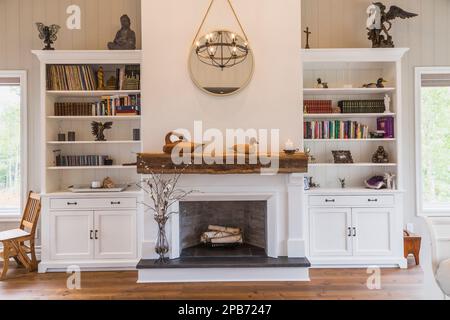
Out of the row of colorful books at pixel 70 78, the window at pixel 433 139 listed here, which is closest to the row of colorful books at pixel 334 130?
the window at pixel 433 139

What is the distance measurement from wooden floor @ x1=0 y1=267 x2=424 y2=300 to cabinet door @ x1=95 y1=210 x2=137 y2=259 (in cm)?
26

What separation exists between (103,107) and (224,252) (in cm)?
222

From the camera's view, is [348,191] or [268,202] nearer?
[268,202]

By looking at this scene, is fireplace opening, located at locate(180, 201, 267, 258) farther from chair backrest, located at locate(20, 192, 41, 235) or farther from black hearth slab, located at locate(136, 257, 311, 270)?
chair backrest, located at locate(20, 192, 41, 235)

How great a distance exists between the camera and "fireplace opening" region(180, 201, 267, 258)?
3.93 m

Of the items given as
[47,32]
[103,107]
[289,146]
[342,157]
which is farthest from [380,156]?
[47,32]

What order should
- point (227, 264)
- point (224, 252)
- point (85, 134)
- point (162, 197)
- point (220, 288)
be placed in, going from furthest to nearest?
point (85, 134), point (224, 252), point (162, 197), point (227, 264), point (220, 288)

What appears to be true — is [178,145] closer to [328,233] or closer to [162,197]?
[162,197]

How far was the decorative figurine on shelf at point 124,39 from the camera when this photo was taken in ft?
13.6

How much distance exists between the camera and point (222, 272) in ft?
11.8

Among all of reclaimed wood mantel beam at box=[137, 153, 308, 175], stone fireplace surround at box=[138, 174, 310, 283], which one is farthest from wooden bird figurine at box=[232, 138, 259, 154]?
stone fireplace surround at box=[138, 174, 310, 283]

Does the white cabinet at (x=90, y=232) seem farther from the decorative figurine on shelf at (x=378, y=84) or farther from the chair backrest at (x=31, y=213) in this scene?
the decorative figurine on shelf at (x=378, y=84)
